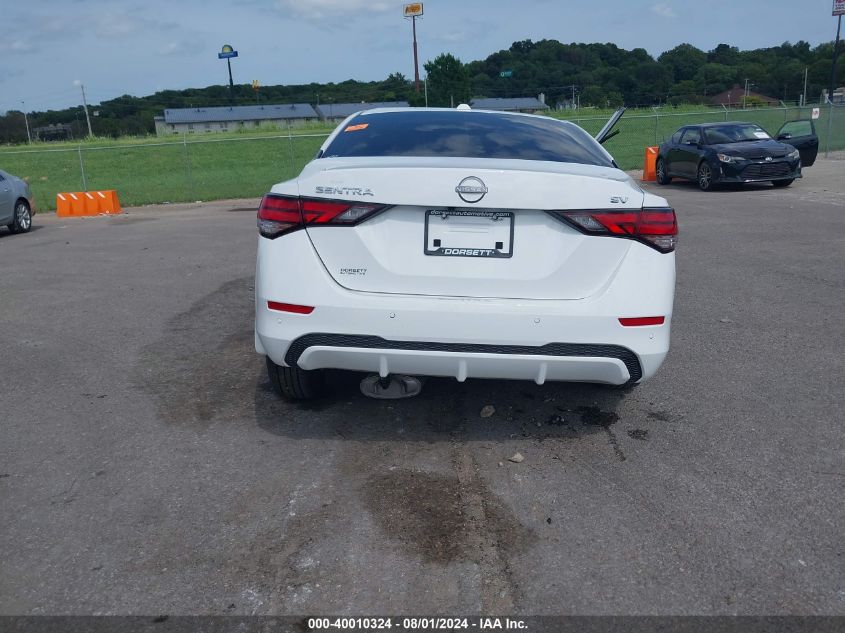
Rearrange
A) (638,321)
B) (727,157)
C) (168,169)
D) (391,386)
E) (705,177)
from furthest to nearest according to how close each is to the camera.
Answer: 1. (168,169)
2. (705,177)
3. (727,157)
4. (391,386)
5. (638,321)

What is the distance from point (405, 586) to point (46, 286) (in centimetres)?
710

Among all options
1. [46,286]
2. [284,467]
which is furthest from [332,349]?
[46,286]

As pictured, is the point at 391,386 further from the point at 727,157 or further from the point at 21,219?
the point at 727,157

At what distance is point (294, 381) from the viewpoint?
439 centimetres

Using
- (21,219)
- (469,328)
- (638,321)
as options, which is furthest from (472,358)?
(21,219)

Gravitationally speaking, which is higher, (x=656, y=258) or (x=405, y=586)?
(x=656, y=258)

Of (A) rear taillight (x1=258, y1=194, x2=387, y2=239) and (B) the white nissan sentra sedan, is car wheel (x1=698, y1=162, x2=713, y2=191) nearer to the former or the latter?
(B) the white nissan sentra sedan

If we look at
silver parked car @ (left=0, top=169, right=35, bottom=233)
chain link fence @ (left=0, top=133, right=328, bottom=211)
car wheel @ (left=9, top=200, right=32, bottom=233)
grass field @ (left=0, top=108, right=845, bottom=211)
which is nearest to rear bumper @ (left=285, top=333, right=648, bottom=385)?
silver parked car @ (left=0, top=169, right=35, bottom=233)

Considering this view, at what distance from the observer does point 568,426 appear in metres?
4.30

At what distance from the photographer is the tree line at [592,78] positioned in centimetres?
8069

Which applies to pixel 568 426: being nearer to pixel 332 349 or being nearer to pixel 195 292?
pixel 332 349

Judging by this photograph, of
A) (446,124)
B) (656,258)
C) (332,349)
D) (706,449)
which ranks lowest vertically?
(706,449)

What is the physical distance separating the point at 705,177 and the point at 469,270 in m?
16.2

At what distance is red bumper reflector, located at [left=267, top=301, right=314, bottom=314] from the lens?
3.67 metres
